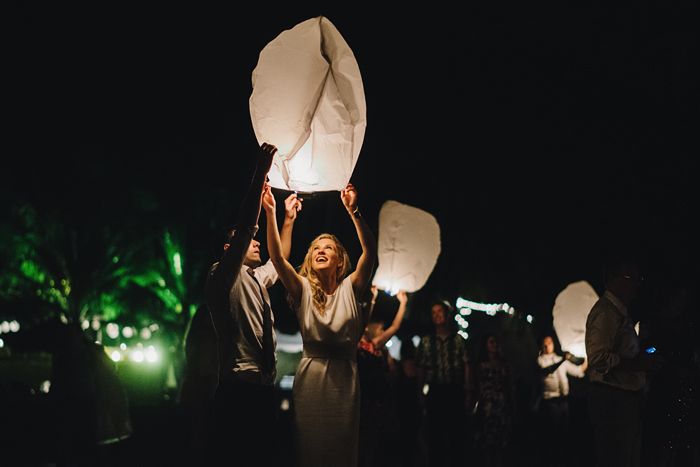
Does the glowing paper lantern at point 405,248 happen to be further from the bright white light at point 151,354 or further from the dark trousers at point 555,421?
the bright white light at point 151,354

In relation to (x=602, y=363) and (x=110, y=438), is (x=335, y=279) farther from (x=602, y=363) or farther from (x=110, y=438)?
(x=110, y=438)

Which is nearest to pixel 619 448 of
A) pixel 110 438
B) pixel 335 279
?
pixel 335 279

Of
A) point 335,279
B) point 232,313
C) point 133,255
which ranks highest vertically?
point 133,255

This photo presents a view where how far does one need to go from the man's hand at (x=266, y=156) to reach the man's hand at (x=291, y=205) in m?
0.62

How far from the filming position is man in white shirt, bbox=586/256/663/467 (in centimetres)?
422

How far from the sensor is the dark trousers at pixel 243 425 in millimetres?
3152

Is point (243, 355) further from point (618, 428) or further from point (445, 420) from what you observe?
point (445, 420)

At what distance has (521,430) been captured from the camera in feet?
36.9

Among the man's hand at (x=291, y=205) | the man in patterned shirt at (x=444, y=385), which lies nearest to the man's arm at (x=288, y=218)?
the man's hand at (x=291, y=205)

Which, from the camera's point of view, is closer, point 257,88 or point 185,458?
point 257,88

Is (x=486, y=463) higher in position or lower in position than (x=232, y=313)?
lower

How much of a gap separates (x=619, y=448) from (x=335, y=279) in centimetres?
246

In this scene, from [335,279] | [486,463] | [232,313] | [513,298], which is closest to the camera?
[232,313]

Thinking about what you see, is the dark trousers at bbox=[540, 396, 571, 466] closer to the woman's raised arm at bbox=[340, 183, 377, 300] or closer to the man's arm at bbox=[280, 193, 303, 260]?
the woman's raised arm at bbox=[340, 183, 377, 300]
